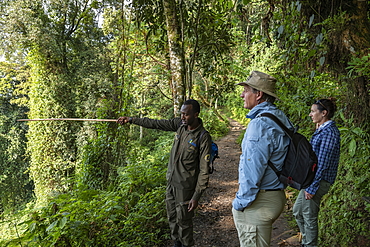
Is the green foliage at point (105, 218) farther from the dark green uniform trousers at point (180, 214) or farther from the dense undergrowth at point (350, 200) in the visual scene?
the dense undergrowth at point (350, 200)

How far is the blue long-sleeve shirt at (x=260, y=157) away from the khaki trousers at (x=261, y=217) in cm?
7

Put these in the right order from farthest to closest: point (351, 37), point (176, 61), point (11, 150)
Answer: point (11, 150) → point (176, 61) → point (351, 37)

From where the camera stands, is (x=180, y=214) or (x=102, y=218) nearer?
(x=180, y=214)

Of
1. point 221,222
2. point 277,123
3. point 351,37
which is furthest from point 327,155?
point 221,222

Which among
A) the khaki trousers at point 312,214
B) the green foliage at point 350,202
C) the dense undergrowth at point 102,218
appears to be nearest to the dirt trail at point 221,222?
the green foliage at point 350,202

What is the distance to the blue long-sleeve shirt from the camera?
2.01 m

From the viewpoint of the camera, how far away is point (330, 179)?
10.1 ft

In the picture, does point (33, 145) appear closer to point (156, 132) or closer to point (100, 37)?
point (100, 37)

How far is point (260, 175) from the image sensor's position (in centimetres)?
201

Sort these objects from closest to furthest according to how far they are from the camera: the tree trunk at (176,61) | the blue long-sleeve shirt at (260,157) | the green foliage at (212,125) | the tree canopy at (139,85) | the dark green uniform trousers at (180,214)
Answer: the blue long-sleeve shirt at (260,157) → the dark green uniform trousers at (180,214) → the tree canopy at (139,85) → the tree trunk at (176,61) → the green foliage at (212,125)

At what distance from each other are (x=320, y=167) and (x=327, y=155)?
167 mm

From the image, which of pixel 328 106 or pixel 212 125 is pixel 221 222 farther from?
pixel 212 125

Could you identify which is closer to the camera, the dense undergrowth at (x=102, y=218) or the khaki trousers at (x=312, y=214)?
the dense undergrowth at (x=102, y=218)

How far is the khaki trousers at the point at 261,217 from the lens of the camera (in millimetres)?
2090
